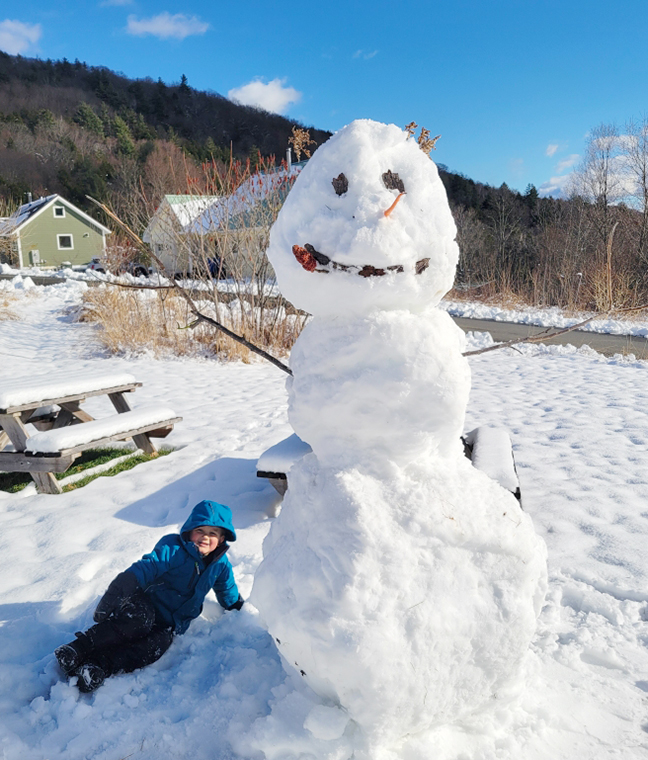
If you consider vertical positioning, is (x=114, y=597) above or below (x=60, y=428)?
below

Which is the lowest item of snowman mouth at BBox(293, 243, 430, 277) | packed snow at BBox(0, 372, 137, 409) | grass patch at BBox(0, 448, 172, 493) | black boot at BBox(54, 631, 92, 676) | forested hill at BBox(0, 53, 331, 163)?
grass patch at BBox(0, 448, 172, 493)


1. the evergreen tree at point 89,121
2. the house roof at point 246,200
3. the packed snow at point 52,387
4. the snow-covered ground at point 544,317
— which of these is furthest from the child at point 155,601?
the evergreen tree at point 89,121

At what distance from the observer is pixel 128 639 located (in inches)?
79.4

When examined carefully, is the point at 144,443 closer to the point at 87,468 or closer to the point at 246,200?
the point at 87,468

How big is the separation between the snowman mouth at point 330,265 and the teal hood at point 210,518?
3.92 feet

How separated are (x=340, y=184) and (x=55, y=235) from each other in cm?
3781

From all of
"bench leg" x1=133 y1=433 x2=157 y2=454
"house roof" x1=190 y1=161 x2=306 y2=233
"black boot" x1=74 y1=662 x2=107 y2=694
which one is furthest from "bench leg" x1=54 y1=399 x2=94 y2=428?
"house roof" x1=190 y1=161 x2=306 y2=233

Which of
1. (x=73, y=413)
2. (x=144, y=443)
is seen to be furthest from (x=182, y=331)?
(x=144, y=443)

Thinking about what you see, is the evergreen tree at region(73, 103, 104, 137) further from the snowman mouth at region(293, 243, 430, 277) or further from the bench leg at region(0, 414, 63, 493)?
the snowman mouth at region(293, 243, 430, 277)

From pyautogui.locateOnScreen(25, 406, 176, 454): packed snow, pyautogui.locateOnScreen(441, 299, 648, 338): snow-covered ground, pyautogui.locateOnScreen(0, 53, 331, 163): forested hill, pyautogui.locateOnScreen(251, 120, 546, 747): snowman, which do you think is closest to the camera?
pyautogui.locateOnScreen(251, 120, 546, 747): snowman

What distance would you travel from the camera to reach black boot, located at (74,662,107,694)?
1.85m

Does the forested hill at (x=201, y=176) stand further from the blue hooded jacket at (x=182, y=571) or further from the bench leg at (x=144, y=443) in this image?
the bench leg at (x=144, y=443)

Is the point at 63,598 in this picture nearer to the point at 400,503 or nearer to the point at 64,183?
the point at 400,503

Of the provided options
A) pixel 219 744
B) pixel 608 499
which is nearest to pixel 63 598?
pixel 219 744
